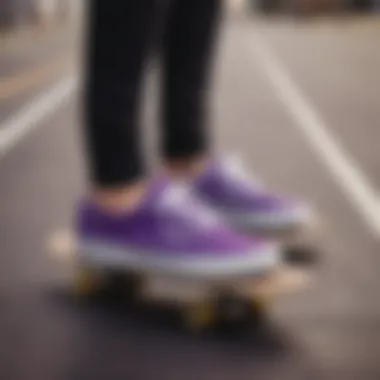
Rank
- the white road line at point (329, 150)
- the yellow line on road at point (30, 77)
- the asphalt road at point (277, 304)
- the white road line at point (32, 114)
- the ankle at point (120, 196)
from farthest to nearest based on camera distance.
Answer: the yellow line on road at point (30, 77)
the white road line at point (32, 114)
the white road line at point (329, 150)
the ankle at point (120, 196)
the asphalt road at point (277, 304)

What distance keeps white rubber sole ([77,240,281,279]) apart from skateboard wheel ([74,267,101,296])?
0.08 ft

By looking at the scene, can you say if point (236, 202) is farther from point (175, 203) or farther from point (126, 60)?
point (126, 60)

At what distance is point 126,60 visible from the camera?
3.54 feet

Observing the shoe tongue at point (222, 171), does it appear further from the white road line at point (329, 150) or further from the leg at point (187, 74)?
the white road line at point (329, 150)

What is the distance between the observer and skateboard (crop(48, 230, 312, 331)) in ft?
3.55

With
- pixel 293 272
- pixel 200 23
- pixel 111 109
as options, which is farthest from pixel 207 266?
pixel 200 23

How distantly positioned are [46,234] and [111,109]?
432 millimetres

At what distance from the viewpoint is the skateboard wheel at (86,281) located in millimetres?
1193

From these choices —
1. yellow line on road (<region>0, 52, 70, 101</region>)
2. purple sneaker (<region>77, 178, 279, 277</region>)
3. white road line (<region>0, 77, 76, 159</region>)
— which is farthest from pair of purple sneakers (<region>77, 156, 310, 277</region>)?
yellow line on road (<region>0, 52, 70, 101</region>)

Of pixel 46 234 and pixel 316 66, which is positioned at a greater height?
pixel 316 66

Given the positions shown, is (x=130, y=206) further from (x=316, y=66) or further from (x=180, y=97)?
(x=316, y=66)

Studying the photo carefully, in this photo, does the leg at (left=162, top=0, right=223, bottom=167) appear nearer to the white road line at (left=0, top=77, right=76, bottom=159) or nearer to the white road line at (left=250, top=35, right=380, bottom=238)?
the white road line at (left=250, top=35, right=380, bottom=238)

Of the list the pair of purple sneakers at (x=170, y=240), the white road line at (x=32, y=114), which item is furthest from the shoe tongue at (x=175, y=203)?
the white road line at (x=32, y=114)

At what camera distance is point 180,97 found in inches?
49.2
